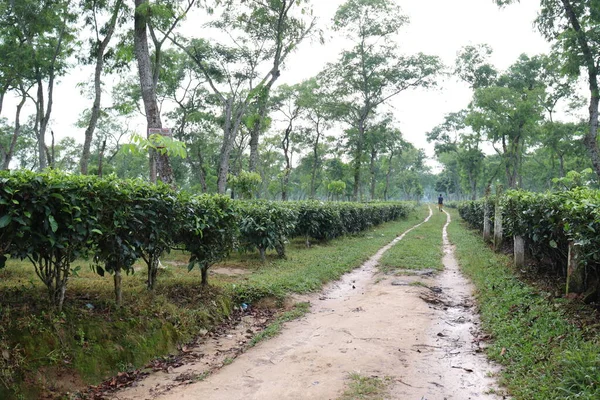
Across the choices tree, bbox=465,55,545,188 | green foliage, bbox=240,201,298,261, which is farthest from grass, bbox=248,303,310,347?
tree, bbox=465,55,545,188

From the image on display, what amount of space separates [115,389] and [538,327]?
486 cm

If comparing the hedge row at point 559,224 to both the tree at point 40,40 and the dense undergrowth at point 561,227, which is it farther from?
the tree at point 40,40

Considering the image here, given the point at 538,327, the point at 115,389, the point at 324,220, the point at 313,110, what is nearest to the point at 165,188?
the point at 115,389

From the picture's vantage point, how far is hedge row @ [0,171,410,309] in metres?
3.95

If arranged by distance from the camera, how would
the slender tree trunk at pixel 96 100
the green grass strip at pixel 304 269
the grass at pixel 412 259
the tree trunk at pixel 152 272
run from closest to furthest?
the tree trunk at pixel 152 272
the green grass strip at pixel 304 269
the grass at pixel 412 259
the slender tree trunk at pixel 96 100

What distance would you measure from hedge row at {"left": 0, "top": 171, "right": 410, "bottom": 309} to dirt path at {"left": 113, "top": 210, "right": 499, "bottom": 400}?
1517 mm

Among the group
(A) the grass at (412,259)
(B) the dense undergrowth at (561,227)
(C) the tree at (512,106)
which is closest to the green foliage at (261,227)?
(A) the grass at (412,259)

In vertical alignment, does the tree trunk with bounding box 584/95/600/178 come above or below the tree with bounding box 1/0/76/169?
below

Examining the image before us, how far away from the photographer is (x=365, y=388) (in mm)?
3850

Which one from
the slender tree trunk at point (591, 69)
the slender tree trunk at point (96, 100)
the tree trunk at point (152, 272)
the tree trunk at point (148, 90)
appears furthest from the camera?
the slender tree trunk at point (96, 100)

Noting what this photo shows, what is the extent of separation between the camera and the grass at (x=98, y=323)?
3736 millimetres

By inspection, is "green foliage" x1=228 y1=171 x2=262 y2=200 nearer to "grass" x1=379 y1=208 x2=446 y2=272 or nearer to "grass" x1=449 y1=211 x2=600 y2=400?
"grass" x1=379 y1=208 x2=446 y2=272

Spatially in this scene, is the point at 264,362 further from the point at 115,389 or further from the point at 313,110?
the point at 313,110

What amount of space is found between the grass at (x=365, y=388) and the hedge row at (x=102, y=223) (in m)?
2.97
